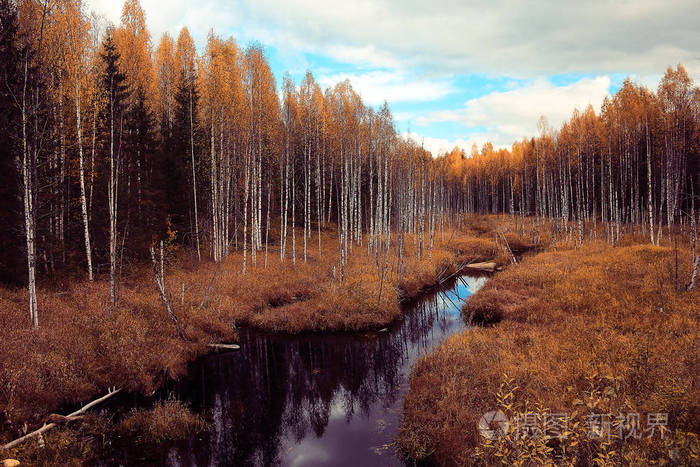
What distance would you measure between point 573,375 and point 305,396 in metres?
8.01

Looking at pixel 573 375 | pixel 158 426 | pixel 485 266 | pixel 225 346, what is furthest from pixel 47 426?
pixel 485 266

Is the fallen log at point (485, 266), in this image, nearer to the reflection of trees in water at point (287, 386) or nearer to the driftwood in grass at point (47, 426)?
the reflection of trees in water at point (287, 386)

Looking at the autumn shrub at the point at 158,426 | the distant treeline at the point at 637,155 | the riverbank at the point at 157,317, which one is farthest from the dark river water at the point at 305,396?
the distant treeline at the point at 637,155

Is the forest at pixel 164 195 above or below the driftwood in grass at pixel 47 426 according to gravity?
above

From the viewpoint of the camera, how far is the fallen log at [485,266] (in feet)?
99.2

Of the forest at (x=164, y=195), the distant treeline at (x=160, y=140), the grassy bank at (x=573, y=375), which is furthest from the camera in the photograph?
the distant treeline at (x=160, y=140)

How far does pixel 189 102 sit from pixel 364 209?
2563 cm

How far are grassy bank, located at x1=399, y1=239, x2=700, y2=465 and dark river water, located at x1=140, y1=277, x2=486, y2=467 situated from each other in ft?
4.62

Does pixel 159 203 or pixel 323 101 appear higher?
pixel 323 101

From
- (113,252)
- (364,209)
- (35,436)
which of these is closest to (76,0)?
(113,252)

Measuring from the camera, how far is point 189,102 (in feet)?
77.4

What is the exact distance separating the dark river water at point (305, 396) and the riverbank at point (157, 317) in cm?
109

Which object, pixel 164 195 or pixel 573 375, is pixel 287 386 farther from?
pixel 164 195

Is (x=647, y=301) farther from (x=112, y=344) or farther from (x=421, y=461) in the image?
(x=112, y=344)
